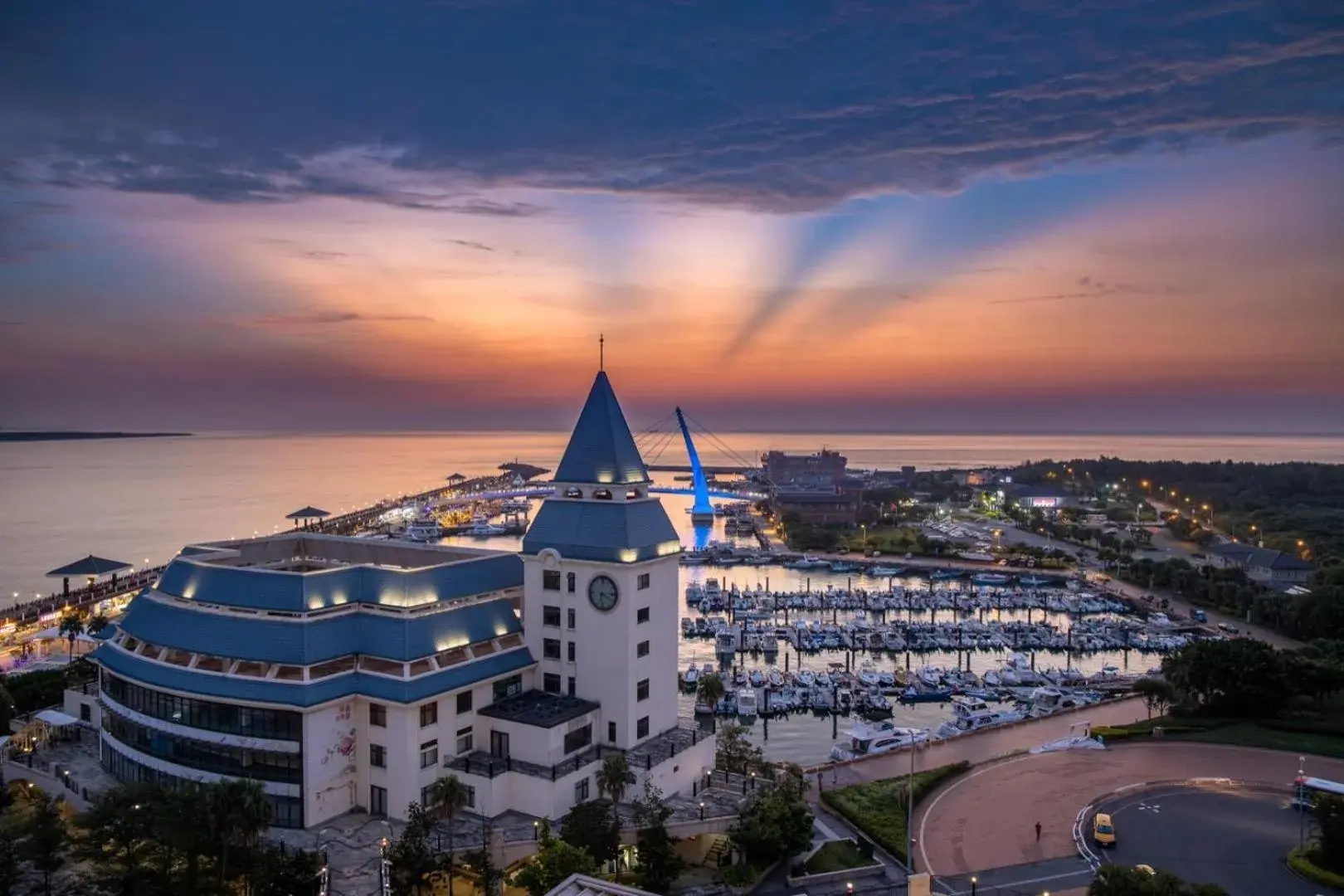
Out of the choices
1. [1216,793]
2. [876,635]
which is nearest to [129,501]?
[876,635]

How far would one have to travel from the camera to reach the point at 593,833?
77.4ft

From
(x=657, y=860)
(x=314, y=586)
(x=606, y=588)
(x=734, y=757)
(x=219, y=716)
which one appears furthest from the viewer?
(x=734, y=757)

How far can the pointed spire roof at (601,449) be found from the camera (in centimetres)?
3198

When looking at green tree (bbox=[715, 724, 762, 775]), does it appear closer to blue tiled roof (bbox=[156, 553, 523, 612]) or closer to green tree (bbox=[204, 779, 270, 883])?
Answer: blue tiled roof (bbox=[156, 553, 523, 612])

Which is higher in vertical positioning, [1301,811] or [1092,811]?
[1301,811]

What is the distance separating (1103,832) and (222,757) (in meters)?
27.2

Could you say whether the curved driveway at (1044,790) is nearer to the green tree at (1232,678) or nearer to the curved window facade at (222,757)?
the green tree at (1232,678)

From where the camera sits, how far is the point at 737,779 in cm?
3123

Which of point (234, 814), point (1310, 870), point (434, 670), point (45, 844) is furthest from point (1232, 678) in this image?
point (45, 844)

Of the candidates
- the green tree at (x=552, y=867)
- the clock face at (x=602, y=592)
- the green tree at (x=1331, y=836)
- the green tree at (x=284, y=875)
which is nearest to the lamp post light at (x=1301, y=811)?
the green tree at (x=1331, y=836)

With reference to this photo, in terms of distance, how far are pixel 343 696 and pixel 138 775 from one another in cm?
799

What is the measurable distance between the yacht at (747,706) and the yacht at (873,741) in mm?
6429

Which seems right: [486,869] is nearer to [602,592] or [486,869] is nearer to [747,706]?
[602,592]

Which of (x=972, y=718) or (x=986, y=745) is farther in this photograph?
(x=972, y=718)
